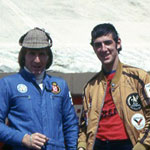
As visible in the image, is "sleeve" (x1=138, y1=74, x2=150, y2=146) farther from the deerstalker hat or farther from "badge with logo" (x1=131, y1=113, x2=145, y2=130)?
the deerstalker hat

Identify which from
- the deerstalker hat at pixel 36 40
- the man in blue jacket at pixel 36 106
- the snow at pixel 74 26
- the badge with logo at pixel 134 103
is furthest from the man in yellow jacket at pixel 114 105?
the snow at pixel 74 26

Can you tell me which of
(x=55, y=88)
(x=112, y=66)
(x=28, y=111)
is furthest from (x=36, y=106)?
(x=112, y=66)

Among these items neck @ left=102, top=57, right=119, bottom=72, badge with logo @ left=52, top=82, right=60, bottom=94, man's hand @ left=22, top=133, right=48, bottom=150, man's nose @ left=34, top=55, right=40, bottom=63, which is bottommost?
man's hand @ left=22, top=133, right=48, bottom=150

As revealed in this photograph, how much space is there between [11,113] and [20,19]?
5.87ft

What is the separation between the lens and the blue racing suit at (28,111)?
2.01m

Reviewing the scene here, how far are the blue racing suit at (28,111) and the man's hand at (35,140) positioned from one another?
0.03 metres

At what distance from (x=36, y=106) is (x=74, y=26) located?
5.63 ft

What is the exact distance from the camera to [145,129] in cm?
204

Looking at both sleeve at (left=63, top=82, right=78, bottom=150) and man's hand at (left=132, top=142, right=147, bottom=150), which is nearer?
man's hand at (left=132, top=142, right=147, bottom=150)

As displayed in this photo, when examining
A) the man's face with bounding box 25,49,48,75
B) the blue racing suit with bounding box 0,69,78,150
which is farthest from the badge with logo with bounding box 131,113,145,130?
the man's face with bounding box 25,49,48,75

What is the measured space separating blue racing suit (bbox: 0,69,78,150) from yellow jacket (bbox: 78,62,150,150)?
17 cm

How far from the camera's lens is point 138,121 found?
2062mm

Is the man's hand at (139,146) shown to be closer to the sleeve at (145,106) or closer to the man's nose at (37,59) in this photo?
the sleeve at (145,106)

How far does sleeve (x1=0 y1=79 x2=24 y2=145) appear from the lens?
1.96 metres
